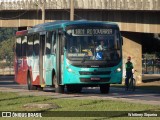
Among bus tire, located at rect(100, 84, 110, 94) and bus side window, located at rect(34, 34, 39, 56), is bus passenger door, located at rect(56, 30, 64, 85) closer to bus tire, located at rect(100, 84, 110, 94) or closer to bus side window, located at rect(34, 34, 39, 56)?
bus tire, located at rect(100, 84, 110, 94)

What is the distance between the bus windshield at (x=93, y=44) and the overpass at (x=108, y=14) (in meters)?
21.4

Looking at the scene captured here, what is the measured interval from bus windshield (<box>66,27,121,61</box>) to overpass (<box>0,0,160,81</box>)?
844 inches

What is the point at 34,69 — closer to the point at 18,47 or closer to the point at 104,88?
the point at 18,47

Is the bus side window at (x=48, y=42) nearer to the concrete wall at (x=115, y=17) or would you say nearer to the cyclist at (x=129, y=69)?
the cyclist at (x=129, y=69)

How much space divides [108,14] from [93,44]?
2930 centimetres

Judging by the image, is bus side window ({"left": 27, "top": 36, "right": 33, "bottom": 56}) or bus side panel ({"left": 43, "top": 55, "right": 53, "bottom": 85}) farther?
bus side window ({"left": 27, "top": 36, "right": 33, "bottom": 56})

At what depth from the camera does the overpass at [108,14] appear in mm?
56438

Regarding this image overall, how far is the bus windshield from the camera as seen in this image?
31.3 metres

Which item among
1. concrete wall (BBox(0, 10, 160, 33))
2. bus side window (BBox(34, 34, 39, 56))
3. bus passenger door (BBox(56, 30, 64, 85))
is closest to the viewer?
bus passenger door (BBox(56, 30, 64, 85))

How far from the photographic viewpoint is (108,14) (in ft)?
199

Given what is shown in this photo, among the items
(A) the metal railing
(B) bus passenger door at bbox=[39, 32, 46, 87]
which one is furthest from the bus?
(A) the metal railing

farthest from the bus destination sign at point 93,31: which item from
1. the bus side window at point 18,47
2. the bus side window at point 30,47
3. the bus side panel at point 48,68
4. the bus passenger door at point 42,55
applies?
the bus side window at point 18,47

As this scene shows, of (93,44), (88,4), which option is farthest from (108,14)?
(93,44)

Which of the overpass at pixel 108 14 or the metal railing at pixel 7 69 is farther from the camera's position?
the metal railing at pixel 7 69
